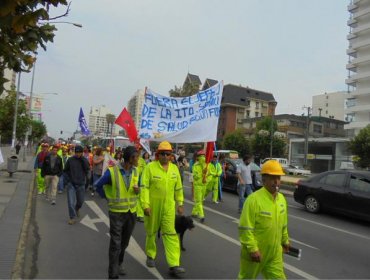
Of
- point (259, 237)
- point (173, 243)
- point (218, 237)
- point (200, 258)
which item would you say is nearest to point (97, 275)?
point (173, 243)

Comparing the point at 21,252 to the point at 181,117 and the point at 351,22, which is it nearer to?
the point at 181,117

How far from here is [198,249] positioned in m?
7.76

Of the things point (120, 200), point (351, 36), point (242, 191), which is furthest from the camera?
point (351, 36)

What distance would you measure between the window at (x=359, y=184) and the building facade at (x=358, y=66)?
249ft

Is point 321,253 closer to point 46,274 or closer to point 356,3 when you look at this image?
point 46,274

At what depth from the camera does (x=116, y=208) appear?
5758 mm

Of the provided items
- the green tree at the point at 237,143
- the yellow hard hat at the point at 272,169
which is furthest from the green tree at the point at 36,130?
the yellow hard hat at the point at 272,169

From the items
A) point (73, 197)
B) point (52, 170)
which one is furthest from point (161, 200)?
point (52, 170)

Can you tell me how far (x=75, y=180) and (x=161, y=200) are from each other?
4.43 metres

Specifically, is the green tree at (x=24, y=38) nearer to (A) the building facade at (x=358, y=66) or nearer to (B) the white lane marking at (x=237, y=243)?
(B) the white lane marking at (x=237, y=243)

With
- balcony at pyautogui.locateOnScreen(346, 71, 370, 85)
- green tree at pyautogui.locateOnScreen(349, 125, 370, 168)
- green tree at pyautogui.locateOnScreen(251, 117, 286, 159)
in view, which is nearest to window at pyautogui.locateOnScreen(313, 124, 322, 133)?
balcony at pyautogui.locateOnScreen(346, 71, 370, 85)

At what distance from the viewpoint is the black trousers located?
5613 millimetres

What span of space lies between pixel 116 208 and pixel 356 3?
9779 centimetres

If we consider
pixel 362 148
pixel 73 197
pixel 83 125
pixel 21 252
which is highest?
pixel 362 148
